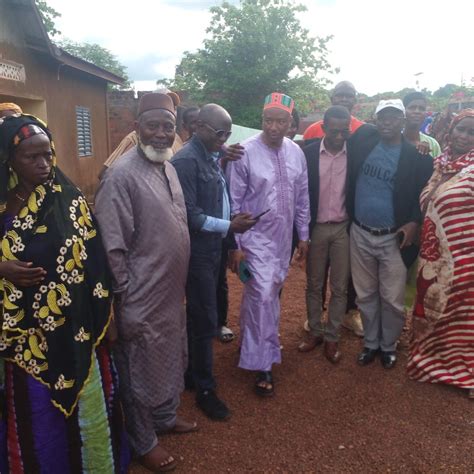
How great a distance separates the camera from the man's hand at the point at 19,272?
1862mm

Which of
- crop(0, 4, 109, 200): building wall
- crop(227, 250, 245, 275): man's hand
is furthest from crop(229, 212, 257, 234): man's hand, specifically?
crop(0, 4, 109, 200): building wall

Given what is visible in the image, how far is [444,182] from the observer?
3.22 m

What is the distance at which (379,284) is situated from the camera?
11.9 feet

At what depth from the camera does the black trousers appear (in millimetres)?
2896

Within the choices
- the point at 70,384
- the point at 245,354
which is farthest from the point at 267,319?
the point at 70,384

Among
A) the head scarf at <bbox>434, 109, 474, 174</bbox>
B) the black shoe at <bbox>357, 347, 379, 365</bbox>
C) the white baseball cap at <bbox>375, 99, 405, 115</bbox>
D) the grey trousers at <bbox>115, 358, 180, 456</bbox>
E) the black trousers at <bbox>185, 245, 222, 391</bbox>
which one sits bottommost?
the black shoe at <bbox>357, 347, 379, 365</bbox>

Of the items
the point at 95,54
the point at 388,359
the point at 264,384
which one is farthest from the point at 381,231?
the point at 95,54

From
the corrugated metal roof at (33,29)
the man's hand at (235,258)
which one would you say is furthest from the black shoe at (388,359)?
the corrugated metal roof at (33,29)

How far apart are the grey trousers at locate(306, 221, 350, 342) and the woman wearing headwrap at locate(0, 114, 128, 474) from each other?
78.3 inches

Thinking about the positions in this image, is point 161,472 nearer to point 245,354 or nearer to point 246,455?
Answer: point 246,455

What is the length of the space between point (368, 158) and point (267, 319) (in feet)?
4.49

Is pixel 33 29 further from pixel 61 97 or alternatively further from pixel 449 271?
pixel 449 271

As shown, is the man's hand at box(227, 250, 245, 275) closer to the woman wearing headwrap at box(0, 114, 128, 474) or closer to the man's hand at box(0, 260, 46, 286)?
the woman wearing headwrap at box(0, 114, 128, 474)

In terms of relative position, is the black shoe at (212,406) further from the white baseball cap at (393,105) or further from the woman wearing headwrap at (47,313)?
the white baseball cap at (393,105)
